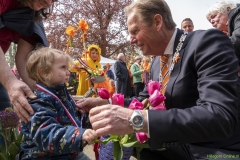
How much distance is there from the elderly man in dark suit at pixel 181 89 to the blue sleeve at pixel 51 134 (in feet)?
1.71

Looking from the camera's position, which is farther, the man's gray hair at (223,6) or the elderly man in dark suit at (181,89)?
the man's gray hair at (223,6)

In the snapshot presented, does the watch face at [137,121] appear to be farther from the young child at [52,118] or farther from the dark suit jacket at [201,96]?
the young child at [52,118]

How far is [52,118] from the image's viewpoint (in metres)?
1.75

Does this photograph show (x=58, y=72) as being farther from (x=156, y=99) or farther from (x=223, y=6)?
(x=223, y=6)

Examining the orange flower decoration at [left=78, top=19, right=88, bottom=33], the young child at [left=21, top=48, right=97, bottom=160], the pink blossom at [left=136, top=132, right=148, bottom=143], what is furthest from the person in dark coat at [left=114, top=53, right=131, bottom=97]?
the pink blossom at [left=136, top=132, right=148, bottom=143]

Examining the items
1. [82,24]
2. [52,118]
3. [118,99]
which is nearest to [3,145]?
[52,118]

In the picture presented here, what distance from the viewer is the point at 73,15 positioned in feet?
80.3

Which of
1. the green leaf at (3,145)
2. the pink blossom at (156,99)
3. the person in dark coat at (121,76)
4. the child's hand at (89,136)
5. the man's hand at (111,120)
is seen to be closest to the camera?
the man's hand at (111,120)

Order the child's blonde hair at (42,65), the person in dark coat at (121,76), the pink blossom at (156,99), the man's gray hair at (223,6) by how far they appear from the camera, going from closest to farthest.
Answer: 1. the pink blossom at (156,99)
2. the child's blonde hair at (42,65)
3. the man's gray hair at (223,6)
4. the person in dark coat at (121,76)

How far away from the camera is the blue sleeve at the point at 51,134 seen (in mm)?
1644

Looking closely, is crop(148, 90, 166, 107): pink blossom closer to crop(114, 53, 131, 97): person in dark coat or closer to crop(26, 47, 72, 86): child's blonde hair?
crop(26, 47, 72, 86): child's blonde hair

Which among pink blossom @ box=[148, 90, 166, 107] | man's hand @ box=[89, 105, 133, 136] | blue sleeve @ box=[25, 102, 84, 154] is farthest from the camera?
blue sleeve @ box=[25, 102, 84, 154]

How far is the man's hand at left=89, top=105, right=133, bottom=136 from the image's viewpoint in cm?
114

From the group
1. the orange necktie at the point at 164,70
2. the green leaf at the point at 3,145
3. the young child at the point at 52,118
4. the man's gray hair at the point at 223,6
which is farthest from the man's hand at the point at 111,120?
the man's gray hair at the point at 223,6
